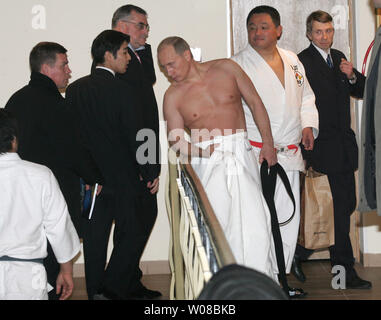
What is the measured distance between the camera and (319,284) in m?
5.76

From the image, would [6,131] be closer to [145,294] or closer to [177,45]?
[177,45]

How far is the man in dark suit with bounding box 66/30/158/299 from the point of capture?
4.93 meters

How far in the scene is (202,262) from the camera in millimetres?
2182

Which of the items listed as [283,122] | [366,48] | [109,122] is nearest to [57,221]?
[109,122]

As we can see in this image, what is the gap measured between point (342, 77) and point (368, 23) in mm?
826

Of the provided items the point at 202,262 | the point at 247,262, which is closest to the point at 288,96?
the point at 247,262

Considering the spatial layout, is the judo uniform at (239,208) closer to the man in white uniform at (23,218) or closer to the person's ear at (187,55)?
the person's ear at (187,55)

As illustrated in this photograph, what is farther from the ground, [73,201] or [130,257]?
[73,201]

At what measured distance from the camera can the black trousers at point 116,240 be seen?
503 cm

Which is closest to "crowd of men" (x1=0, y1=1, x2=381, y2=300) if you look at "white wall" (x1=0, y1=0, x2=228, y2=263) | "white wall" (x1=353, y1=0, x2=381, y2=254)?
"white wall" (x1=353, y1=0, x2=381, y2=254)

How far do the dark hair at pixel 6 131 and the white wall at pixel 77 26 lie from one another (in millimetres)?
2958

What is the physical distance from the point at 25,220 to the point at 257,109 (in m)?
2.10

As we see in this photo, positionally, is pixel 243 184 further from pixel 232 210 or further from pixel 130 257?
pixel 130 257

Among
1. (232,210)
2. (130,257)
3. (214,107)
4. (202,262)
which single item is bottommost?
(130,257)
